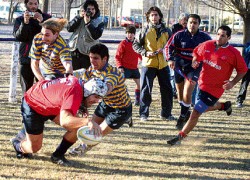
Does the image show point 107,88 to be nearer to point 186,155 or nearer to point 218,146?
point 186,155

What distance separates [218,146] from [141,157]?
1385 millimetres

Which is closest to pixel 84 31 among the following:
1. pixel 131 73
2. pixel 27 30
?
pixel 27 30

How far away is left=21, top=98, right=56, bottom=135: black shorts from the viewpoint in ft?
18.4

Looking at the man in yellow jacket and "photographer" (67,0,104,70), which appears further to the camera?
the man in yellow jacket

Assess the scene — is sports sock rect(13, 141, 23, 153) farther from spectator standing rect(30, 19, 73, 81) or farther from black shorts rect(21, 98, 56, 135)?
spectator standing rect(30, 19, 73, 81)

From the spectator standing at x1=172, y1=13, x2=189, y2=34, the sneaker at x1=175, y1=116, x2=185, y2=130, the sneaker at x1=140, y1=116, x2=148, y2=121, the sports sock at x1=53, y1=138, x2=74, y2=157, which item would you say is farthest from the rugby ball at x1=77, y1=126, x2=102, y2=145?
the spectator standing at x1=172, y1=13, x2=189, y2=34

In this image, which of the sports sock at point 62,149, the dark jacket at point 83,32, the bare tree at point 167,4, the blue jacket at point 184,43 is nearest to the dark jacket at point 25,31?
Answer: the dark jacket at point 83,32

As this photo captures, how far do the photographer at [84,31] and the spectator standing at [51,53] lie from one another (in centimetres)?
169

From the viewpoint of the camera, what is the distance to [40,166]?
19.2 feet

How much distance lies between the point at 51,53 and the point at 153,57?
2638 millimetres

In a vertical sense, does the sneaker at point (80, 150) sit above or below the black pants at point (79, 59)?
below

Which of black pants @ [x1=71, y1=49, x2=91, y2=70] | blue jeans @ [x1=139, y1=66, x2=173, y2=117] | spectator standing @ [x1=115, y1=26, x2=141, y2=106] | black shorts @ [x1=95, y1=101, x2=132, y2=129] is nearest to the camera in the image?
black shorts @ [x1=95, y1=101, x2=132, y2=129]

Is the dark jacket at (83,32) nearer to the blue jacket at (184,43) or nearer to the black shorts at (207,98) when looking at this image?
the blue jacket at (184,43)

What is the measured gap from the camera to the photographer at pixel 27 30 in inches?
299
